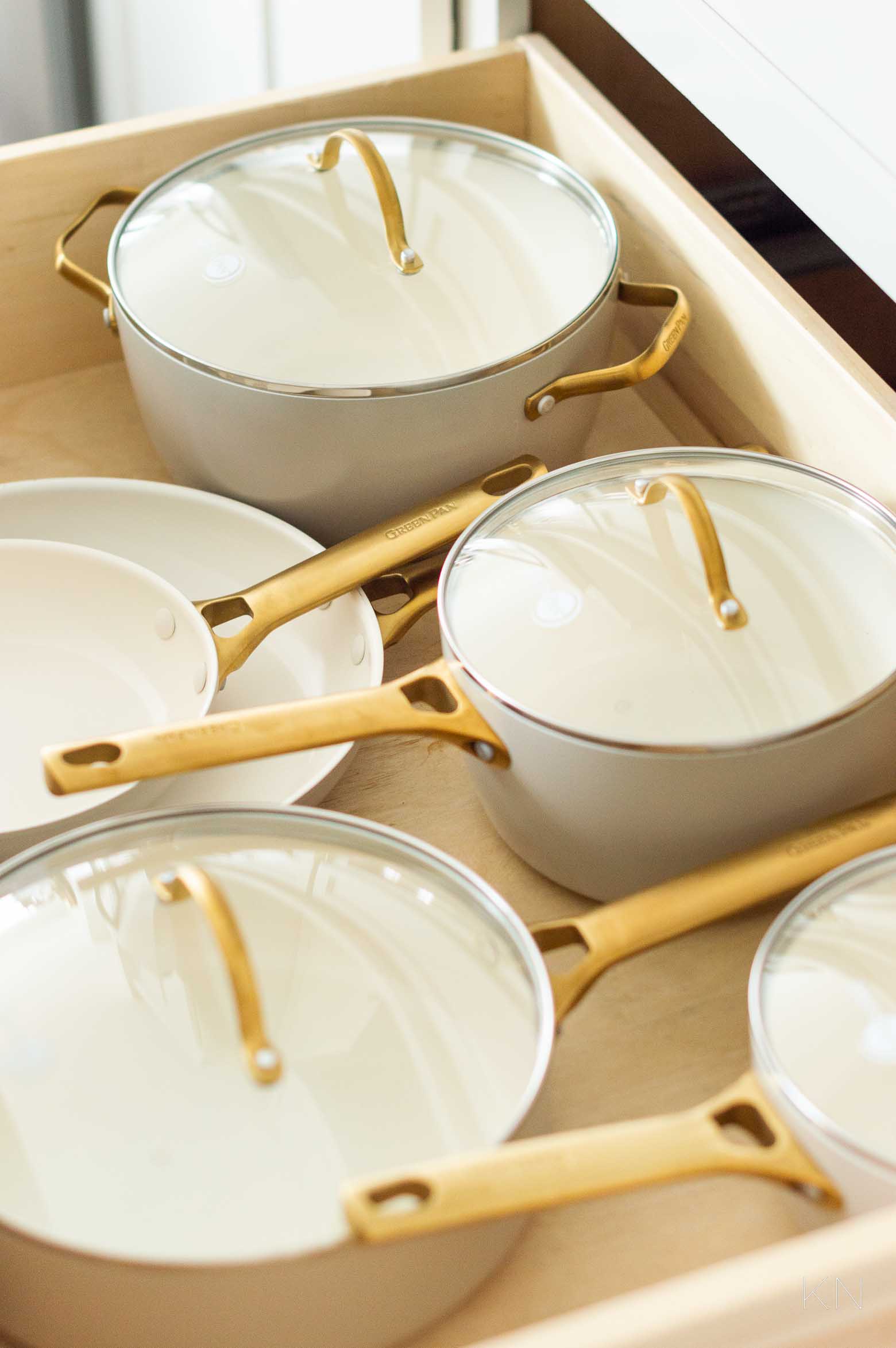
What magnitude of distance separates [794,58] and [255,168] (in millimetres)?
272

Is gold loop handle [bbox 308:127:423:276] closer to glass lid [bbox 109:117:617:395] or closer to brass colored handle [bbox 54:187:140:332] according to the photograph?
glass lid [bbox 109:117:617:395]

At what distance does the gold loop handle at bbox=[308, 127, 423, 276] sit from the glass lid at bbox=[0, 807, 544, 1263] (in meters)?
0.30

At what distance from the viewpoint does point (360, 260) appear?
2.17ft

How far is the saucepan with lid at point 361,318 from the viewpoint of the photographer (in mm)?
607

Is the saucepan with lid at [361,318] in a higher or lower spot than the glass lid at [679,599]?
higher

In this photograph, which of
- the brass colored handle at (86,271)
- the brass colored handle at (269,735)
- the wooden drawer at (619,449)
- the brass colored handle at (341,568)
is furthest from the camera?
the brass colored handle at (86,271)

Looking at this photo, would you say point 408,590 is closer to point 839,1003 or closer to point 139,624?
point 139,624

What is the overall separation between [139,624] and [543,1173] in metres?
0.34

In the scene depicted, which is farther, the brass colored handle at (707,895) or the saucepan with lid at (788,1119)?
the brass colored handle at (707,895)

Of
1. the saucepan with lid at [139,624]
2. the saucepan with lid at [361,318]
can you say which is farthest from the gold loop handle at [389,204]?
the saucepan with lid at [139,624]

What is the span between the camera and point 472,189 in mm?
696

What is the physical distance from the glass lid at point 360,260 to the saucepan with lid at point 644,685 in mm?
123

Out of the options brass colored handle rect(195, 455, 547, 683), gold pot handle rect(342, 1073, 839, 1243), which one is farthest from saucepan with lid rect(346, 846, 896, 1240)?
Answer: brass colored handle rect(195, 455, 547, 683)

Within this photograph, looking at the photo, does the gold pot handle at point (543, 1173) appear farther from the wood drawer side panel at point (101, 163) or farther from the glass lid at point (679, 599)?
the wood drawer side panel at point (101, 163)
